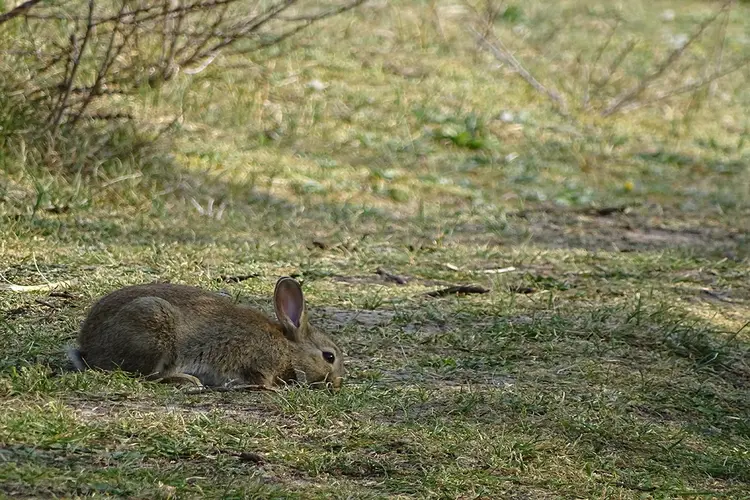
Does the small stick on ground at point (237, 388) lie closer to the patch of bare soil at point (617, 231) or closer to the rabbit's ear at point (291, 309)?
the rabbit's ear at point (291, 309)

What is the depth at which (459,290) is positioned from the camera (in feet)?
20.2

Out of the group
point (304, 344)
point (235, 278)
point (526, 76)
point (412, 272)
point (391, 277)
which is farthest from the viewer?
point (526, 76)

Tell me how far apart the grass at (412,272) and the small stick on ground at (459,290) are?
82 millimetres

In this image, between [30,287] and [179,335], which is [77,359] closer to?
[179,335]

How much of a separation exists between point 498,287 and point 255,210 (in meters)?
1.99

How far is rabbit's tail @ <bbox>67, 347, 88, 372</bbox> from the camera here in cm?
429

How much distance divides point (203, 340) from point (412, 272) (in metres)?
2.34

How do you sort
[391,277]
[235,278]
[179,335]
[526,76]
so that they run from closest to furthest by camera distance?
[179,335]
[235,278]
[391,277]
[526,76]

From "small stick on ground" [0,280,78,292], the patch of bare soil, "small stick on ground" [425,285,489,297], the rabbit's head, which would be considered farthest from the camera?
the patch of bare soil

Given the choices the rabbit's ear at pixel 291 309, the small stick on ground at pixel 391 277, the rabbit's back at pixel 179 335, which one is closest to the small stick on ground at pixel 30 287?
the rabbit's back at pixel 179 335

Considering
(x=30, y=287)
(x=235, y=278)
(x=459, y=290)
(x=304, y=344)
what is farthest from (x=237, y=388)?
(x=459, y=290)

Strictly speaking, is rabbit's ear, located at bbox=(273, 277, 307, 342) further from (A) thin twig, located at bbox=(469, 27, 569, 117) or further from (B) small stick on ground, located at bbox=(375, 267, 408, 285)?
(A) thin twig, located at bbox=(469, 27, 569, 117)

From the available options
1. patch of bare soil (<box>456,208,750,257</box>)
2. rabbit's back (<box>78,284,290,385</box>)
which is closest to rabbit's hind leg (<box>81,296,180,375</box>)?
rabbit's back (<box>78,284,290,385</box>)

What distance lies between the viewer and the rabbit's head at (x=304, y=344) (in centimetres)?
460
